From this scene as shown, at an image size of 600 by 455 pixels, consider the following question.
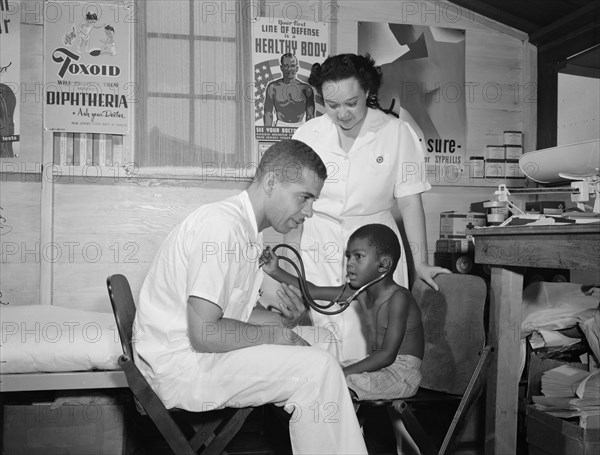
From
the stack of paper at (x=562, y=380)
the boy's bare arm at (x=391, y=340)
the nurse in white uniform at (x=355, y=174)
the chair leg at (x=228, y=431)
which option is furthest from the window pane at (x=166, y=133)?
the stack of paper at (x=562, y=380)

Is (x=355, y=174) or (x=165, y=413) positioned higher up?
(x=355, y=174)

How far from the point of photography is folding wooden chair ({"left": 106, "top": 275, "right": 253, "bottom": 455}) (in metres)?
1.97

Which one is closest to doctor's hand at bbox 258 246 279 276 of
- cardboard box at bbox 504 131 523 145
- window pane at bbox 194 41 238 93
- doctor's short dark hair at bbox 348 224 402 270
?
doctor's short dark hair at bbox 348 224 402 270

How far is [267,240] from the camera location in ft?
12.5

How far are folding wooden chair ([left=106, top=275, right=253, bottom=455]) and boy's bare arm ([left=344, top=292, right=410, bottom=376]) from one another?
0.54 meters

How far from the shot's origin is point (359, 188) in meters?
3.06

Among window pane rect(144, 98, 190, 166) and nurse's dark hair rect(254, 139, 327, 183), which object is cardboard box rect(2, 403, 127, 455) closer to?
nurse's dark hair rect(254, 139, 327, 183)

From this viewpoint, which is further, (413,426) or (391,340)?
(391,340)

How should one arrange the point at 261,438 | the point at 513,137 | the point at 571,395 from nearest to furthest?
1. the point at 571,395
2. the point at 261,438
3. the point at 513,137

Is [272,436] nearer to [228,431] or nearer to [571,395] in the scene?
[228,431]

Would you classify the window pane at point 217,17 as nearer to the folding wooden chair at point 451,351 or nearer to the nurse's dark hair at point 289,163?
the nurse's dark hair at point 289,163

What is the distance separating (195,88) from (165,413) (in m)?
2.19

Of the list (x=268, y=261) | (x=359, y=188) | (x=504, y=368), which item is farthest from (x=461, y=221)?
(x=268, y=261)

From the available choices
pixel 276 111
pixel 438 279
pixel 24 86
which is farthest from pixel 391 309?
pixel 24 86
